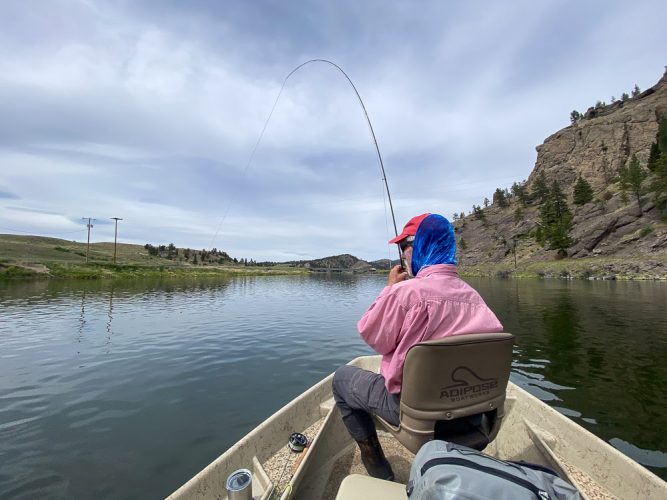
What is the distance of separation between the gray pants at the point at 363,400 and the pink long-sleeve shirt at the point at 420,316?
23cm

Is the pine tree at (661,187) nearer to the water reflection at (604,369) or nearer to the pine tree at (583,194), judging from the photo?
the pine tree at (583,194)

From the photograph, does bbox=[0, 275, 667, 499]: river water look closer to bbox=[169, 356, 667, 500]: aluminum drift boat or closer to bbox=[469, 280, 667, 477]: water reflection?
bbox=[469, 280, 667, 477]: water reflection

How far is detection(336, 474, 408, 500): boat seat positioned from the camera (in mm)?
2754

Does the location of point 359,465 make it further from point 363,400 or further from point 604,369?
point 604,369

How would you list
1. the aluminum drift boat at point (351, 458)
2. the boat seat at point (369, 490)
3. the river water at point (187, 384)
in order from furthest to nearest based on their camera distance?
the river water at point (187, 384) < the aluminum drift boat at point (351, 458) < the boat seat at point (369, 490)

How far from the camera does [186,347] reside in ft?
52.7

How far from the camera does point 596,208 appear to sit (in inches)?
3885

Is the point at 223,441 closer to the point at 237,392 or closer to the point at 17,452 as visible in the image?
the point at 237,392

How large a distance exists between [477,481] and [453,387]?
1064 millimetres

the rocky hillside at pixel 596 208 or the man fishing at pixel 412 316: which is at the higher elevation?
the rocky hillside at pixel 596 208

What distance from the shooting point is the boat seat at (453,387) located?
111 inches

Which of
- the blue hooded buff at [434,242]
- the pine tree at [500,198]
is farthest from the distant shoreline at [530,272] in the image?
the pine tree at [500,198]

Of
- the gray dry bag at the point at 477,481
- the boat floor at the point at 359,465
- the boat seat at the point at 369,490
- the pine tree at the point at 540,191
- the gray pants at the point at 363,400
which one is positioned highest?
the pine tree at the point at 540,191

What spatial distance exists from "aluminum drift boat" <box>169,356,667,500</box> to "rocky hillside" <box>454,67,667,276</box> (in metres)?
69.4
